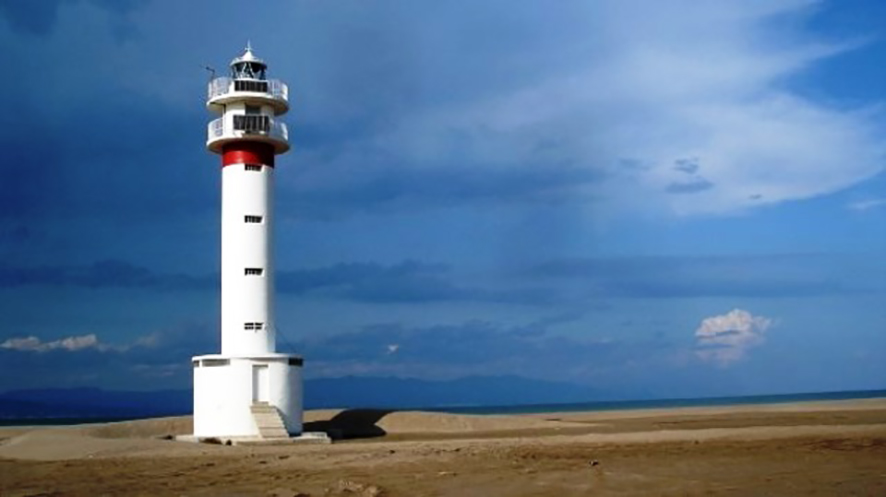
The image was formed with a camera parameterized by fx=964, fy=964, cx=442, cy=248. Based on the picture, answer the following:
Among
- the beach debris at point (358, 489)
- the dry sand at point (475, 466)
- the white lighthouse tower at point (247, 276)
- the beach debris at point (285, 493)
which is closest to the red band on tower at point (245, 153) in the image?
the white lighthouse tower at point (247, 276)

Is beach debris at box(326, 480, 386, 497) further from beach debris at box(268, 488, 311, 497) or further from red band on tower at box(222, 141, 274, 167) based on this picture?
red band on tower at box(222, 141, 274, 167)

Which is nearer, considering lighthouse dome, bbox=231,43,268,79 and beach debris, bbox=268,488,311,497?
beach debris, bbox=268,488,311,497

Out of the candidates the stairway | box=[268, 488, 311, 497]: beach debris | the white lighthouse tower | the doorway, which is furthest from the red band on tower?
box=[268, 488, 311, 497]: beach debris

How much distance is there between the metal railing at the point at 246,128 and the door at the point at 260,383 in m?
6.99

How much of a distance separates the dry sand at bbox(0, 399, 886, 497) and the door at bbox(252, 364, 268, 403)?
3321 mm

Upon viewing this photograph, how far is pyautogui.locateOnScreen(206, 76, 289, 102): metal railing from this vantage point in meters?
29.5

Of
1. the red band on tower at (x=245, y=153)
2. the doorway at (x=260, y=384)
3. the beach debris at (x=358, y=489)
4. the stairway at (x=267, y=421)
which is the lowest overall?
the beach debris at (x=358, y=489)

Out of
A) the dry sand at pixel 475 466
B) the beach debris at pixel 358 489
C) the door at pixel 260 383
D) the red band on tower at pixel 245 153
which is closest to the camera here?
the beach debris at pixel 358 489

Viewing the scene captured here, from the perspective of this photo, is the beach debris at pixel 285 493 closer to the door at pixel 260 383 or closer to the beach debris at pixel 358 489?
the beach debris at pixel 358 489

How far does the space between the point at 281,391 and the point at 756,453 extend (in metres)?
14.4

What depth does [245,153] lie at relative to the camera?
96.1 feet

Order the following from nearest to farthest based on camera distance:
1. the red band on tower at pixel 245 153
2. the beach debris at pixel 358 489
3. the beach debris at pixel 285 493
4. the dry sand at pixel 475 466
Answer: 1. the beach debris at pixel 358 489
2. the beach debris at pixel 285 493
3. the dry sand at pixel 475 466
4. the red band on tower at pixel 245 153

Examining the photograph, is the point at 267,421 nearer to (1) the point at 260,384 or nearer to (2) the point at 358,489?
(1) the point at 260,384

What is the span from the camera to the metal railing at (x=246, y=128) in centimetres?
2903
